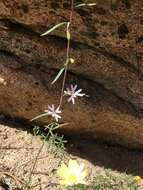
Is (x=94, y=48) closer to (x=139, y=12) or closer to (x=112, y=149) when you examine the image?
(x=139, y=12)

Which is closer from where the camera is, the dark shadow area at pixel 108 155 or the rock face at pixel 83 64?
the rock face at pixel 83 64

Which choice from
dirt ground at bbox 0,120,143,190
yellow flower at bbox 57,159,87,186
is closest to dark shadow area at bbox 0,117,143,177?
dirt ground at bbox 0,120,143,190

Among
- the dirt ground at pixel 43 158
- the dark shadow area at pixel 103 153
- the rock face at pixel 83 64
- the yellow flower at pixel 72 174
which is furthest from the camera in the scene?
the dark shadow area at pixel 103 153

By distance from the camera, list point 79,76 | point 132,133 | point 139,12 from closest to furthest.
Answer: point 139,12
point 79,76
point 132,133

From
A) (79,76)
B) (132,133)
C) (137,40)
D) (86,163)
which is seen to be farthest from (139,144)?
(137,40)

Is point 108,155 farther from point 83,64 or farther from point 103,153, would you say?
point 83,64

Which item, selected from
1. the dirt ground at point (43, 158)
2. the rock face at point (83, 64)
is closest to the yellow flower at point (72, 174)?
the dirt ground at point (43, 158)

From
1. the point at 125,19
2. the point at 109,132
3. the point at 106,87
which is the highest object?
the point at 125,19

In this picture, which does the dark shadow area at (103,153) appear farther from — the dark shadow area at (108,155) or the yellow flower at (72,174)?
the yellow flower at (72,174)
